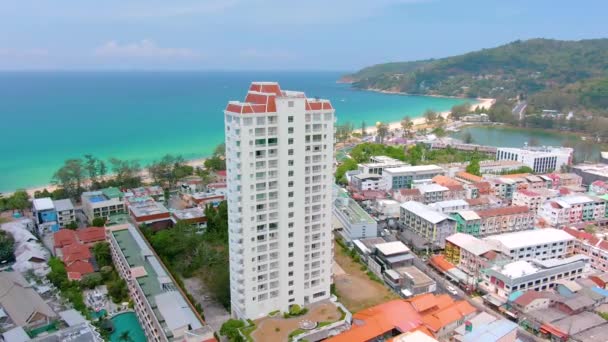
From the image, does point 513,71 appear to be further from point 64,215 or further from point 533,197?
point 64,215

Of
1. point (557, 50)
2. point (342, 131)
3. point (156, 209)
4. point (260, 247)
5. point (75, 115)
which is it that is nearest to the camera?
point (260, 247)

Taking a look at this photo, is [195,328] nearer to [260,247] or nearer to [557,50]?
[260,247]

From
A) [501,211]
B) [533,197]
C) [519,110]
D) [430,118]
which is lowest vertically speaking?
[533,197]

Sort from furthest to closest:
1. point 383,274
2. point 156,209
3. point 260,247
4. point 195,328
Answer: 1. point 156,209
2. point 383,274
3. point 260,247
4. point 195,328

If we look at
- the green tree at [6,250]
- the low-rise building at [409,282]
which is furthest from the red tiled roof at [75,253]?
the low-rise building at [409,282]

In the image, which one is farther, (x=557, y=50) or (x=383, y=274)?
(x=557, y=50)

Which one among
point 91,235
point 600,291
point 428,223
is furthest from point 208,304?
point 600,291

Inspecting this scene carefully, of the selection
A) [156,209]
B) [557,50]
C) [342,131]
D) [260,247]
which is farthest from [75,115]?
[557,50]
